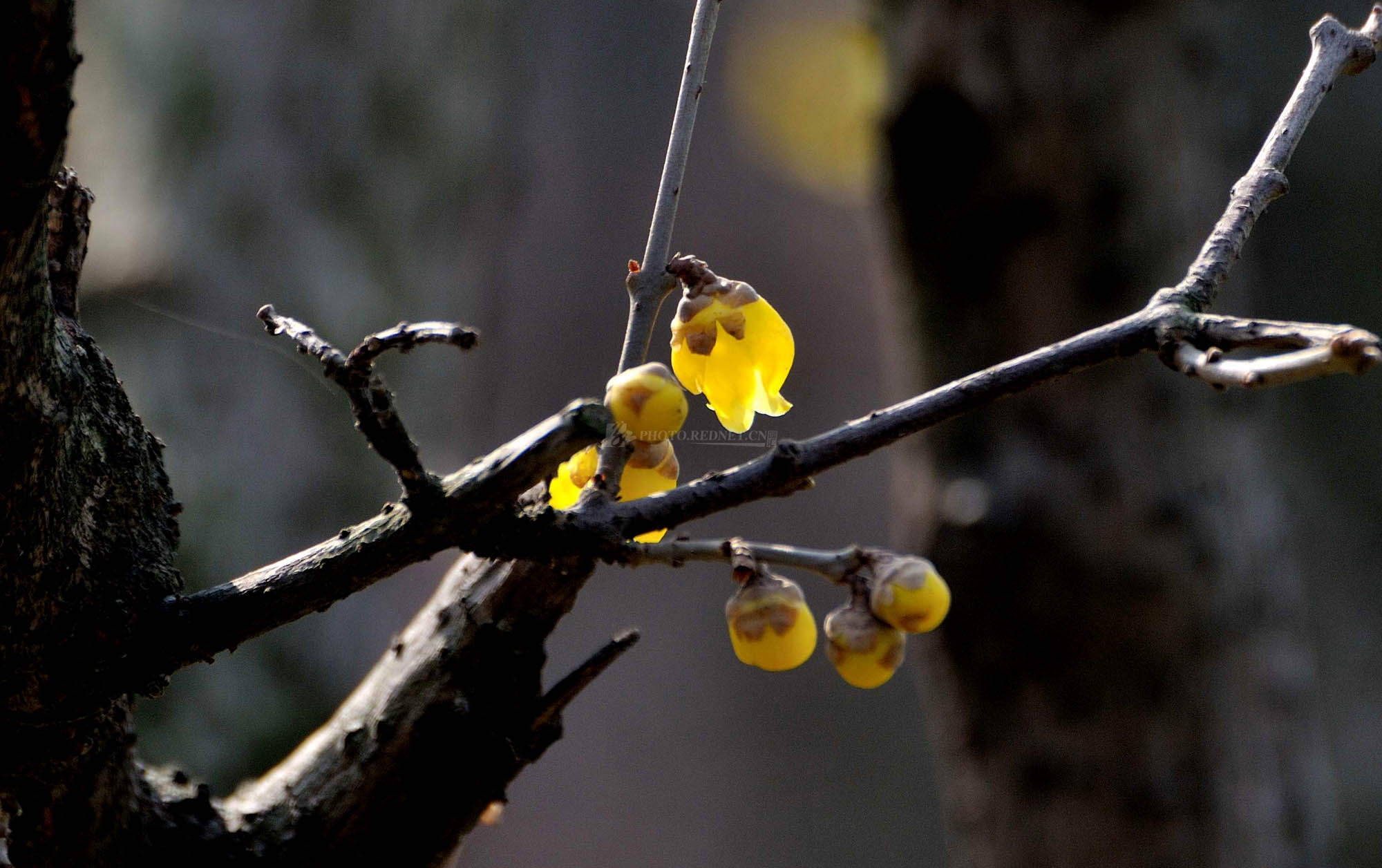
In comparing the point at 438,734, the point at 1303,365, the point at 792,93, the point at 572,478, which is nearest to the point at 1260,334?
the point at 1303,365

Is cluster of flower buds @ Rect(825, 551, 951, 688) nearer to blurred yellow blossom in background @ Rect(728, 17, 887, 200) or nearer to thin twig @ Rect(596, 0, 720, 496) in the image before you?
thin twig @ Rect(596, 0, 720, 496)

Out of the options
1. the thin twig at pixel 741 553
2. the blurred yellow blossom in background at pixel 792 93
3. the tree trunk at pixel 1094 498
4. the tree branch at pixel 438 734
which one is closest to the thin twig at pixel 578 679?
the tree branch at pixel 438 734

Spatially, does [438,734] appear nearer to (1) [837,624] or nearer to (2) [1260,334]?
(1) [837,624]

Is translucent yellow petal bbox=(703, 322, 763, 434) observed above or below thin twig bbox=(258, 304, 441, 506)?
above

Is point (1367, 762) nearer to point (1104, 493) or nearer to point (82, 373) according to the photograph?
point (1104, 493)

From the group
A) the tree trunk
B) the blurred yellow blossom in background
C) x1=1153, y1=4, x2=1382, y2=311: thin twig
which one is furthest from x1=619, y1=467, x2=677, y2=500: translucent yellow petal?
the blurred yellow blossom in background

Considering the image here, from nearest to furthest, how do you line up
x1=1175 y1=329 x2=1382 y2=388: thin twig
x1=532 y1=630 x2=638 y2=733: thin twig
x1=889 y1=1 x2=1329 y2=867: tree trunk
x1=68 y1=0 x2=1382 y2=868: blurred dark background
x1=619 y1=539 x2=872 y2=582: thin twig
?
x1=1175 y1=329 x2=1382 y2=388: thin twig < x1=619 y1=539 x2=872 y2=582: thin twig < x1=532 y1=630 x2=638 y2=733: thin twig < x1=889 y1=1 x2=1329 y2=867: tree trunk < x1=68 y1=0 x2=1382 y2=868: blurred dark background
